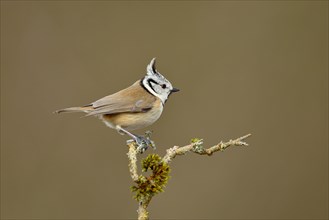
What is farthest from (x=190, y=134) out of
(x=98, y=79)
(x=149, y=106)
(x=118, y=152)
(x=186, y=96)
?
(x=149, y=106)

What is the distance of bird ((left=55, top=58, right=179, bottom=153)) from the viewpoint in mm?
2816

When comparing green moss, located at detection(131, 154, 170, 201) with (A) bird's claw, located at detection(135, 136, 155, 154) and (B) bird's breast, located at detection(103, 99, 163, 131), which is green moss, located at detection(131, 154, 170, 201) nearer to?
(A) bird's claw, located at detection(135, 136, 155, 154)

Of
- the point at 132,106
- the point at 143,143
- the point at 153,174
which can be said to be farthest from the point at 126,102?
the point at 153,174

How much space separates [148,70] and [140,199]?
1381 mm

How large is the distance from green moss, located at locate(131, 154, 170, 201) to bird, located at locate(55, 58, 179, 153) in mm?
1123

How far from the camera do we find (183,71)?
4.83 metres

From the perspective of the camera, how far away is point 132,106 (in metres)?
2.89

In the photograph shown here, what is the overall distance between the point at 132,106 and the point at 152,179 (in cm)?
132

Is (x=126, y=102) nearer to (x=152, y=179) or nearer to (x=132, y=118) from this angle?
(x=132, y=118)

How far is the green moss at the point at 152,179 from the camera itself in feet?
5.13

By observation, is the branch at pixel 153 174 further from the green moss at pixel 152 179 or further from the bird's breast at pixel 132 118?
the bird's breast at pixel 132 118

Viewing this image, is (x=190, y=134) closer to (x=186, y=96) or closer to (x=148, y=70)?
(x=186, y=96)


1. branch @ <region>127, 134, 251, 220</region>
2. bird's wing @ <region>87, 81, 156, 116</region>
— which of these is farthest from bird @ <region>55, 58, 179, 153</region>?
branch @ <region>127, 134, 251, 220</region>

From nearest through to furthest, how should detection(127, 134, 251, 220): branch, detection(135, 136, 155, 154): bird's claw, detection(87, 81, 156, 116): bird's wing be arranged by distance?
detection(127, 134, 251, 220): branch < detection(135, 136, 155, 154): bird's claw < detection(87, 81, 156, 116): bird's wing
